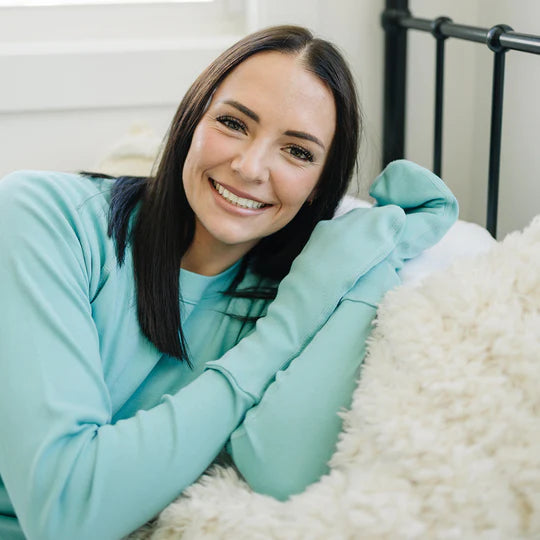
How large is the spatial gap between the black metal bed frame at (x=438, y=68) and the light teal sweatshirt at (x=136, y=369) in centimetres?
25

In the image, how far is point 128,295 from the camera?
1066mm

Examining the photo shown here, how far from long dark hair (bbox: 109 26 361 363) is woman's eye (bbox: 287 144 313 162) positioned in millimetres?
68

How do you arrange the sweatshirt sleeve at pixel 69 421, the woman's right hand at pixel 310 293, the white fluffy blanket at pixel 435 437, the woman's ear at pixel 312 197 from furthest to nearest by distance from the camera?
the woman's ear at pixel 312 197 → the woman's right hand at pixel 310 293 → the sweatshirt sleeve at pixel 69 421 → the white fluffy blanket at pixel 435 437

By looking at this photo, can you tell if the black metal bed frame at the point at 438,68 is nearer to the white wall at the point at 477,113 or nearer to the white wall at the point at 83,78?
the white wall at the point at 477,113

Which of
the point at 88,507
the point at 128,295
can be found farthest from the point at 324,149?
A: the point at 88,507

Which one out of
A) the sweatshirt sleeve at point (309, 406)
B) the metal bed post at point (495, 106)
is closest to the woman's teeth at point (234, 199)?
the sweatshirt sleeve at point (309, 406)

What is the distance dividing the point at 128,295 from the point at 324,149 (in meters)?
0.39

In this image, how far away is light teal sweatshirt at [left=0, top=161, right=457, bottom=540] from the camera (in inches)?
33.0

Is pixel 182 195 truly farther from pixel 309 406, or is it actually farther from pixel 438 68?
pixel 438 68

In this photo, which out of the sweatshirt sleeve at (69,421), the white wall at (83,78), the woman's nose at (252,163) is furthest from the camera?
the white wall at (83,78)

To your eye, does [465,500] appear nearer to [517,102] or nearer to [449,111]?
[517,102]

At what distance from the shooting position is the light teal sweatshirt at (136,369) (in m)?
0.84

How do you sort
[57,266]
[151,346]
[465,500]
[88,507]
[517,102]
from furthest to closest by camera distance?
[517,102]
[151,346]
[57,266]
[88,507]
[465,500]

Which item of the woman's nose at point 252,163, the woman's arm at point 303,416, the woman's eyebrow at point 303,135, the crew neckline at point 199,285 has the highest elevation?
the woman's eyebrow at point 303,135
